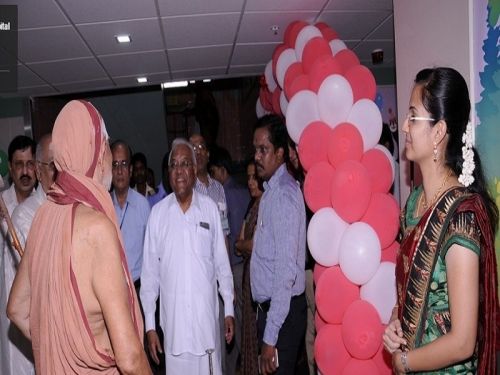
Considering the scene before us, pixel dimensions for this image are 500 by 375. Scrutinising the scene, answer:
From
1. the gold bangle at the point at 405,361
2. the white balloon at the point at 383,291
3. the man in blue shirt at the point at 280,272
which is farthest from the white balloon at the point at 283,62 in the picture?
the gold bangle at the point at 405,361

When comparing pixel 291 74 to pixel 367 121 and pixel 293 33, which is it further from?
pixel 367 121

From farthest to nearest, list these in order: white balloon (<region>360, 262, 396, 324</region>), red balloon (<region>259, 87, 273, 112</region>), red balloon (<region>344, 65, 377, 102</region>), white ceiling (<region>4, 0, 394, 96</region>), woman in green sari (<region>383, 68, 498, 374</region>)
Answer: red balloon (<region>259, 87, 273, 112</region>) < white ceiling (<region>4, 0, 394, 96</region>) < red balloon (<region>344, 65, 377, 102</region>) < white balloon (<region>360, 262, 396, 324</region>) < woman in green sari (<region>383, 68, 498, 374</region>)

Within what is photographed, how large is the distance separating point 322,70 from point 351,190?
81 cm

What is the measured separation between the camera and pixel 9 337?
2.69 meters

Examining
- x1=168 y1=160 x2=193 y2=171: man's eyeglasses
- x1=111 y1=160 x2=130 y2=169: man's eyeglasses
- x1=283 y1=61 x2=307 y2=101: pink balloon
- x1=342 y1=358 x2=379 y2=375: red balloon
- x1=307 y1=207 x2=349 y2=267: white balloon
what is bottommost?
x1=342 y1=358 x2=379 y2=375: red balloon

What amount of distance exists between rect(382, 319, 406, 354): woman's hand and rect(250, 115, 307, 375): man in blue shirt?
699mm

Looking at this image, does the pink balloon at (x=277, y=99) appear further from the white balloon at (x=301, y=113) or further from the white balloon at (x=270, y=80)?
the white balloon at (x=301, y=113)

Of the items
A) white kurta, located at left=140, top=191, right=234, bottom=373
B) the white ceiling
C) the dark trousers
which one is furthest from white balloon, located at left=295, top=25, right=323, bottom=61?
the dark trousers

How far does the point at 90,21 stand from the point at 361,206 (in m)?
2.59

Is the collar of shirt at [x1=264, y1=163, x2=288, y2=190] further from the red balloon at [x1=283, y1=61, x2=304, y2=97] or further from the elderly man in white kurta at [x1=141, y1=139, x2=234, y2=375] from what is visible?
the red balloon at [x1=283, y1=61, x2=304, y2=97]

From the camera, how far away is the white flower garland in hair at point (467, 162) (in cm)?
131

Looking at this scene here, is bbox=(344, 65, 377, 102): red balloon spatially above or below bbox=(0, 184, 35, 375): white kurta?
above

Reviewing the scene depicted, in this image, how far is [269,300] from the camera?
90.1 inches

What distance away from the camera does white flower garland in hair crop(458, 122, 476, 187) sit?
1312 millimetres
